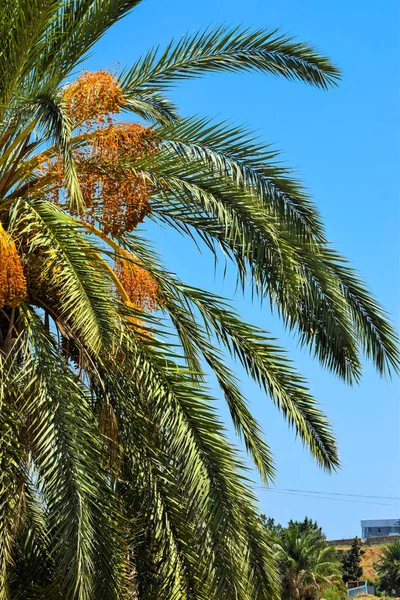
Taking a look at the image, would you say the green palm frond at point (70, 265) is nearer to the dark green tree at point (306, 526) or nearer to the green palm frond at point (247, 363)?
the green palm frond at point (247, 363)

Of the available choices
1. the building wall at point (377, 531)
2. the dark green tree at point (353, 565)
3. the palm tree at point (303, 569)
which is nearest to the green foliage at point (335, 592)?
the palm tree at point (303, 569)

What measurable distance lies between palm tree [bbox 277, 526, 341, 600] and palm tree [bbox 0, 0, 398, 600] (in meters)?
35.7

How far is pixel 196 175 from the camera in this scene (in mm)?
9281

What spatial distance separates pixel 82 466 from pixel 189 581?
2.00m

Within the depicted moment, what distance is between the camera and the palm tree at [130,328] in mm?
8039

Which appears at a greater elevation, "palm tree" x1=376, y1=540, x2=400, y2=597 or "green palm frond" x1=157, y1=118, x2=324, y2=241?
"palm tree" x1=376, y1=540, x2=400, y2=597

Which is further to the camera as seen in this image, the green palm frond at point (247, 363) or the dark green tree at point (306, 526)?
the dark green tree at point (306, 526)

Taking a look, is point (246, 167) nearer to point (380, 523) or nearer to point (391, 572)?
point (391, 572)

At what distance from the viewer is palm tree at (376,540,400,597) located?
55750 mm

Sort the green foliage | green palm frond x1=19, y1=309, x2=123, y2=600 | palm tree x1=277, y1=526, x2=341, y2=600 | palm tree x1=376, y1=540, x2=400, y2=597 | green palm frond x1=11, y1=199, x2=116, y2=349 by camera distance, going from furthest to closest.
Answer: palm tree x1=376, y1=540, x2=400, y2=597 < the green foliage < palm tree x1=277, y1=526, x2=341, y2=600 < green palm frond x1=11, y1=199, x2=116, y2=349 < green palm frond x1=19, y1=309, x2=123, y2=600

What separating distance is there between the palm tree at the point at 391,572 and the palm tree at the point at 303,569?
10774mm

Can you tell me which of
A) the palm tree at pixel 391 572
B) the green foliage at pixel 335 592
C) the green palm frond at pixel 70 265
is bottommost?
the green palm frond at pixel 70 265

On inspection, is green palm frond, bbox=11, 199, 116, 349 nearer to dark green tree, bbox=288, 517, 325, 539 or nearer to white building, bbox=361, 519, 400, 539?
dark green tree, bbox=288, 517, 325, 539

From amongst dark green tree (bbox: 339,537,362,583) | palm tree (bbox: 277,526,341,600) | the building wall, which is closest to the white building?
the building wall
